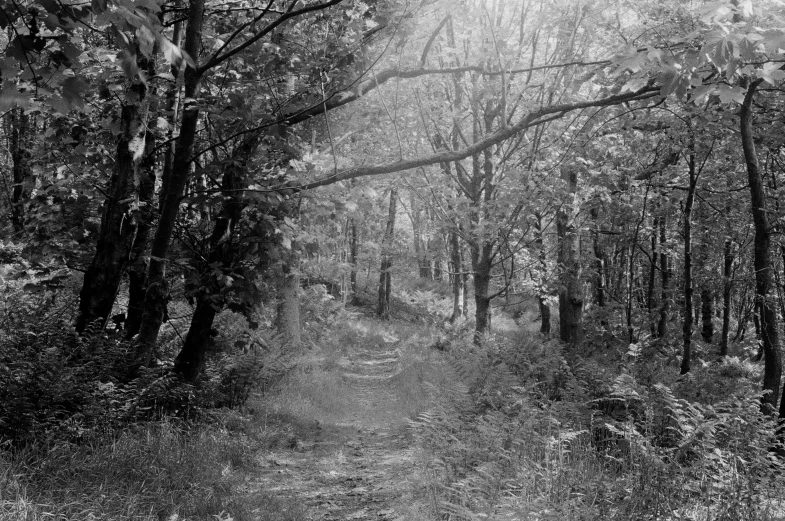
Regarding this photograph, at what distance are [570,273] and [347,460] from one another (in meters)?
6.93

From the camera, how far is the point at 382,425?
25.9 ft

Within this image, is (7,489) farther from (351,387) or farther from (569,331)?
(569,331)

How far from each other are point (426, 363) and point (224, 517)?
27.1 ft

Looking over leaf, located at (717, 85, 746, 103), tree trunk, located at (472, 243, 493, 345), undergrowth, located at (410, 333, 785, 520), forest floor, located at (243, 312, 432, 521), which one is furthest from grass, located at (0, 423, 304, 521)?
tree trunk, located at (472, 243, 493, 345)

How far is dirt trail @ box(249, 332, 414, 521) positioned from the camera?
4.93 m

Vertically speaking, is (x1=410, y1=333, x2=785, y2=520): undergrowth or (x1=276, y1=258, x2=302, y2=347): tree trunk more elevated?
(x1=276, y1=258, x2=302, y2=347): tree trunk

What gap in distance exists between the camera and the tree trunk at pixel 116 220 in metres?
→ 5.89

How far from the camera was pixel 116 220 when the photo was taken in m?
5.97

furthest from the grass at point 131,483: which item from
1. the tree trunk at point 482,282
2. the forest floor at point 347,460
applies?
the tree trunk at point 482,282

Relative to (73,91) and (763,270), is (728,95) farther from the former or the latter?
(763,270)

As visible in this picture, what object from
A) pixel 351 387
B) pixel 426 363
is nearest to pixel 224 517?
pixel 351 387

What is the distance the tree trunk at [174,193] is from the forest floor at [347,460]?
7.03 feet

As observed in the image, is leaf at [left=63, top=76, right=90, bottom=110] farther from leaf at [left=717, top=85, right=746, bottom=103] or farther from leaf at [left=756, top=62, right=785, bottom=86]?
leaf at [left=756, top=62, right=785, bottom=86]

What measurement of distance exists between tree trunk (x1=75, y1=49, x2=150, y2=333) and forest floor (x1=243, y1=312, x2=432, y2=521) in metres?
2.68
